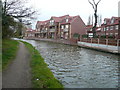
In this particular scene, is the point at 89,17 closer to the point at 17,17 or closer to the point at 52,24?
the point at 52,24

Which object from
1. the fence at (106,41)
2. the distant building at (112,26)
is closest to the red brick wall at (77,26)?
the distant building at (112,26)

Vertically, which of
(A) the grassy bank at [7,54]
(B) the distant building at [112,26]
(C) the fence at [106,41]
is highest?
(B) the distant building at [112,26]

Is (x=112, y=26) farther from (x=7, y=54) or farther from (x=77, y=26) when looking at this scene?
(x=7, y=54)

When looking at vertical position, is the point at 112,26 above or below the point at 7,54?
above

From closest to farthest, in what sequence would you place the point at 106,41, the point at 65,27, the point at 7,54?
the point at 7,54 → the point at 106,41 → the point at 65,27

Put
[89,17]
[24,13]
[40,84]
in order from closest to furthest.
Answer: [40,84]
[24,13]
[89,17]

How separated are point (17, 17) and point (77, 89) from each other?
527 inches

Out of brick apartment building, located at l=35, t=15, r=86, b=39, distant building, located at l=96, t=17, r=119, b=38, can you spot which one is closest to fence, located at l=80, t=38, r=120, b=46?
brick apartment building, located at l=35, t=15, r=86, b=39

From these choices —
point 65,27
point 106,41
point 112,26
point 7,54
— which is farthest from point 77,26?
point 7,54

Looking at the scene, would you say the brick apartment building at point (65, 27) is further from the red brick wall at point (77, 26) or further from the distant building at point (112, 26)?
the distant building at point (112, 26)

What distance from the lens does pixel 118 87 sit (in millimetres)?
7605

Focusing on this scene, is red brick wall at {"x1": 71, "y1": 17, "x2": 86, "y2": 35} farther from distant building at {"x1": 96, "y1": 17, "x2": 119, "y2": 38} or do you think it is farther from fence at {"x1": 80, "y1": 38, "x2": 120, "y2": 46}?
fence at {"x1": 80, "y1": 38, "x2": 120, "y2": 46}

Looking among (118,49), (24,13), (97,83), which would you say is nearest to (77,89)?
(97,83)

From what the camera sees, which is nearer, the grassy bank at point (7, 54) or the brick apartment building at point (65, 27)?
the grassy bank at point (7, 54)
